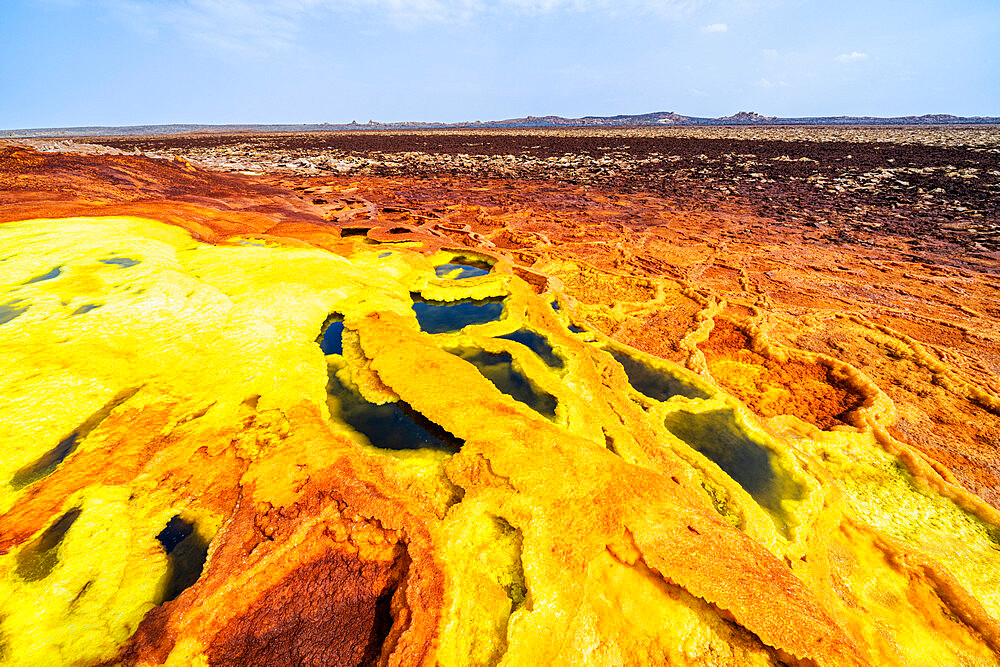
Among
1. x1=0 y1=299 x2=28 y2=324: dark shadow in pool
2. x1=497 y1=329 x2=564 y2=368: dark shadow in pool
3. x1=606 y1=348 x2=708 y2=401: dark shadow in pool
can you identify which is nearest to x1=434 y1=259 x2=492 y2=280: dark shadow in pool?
x1=497 y1=329 x2=564 y2=368: dark shadow in pool

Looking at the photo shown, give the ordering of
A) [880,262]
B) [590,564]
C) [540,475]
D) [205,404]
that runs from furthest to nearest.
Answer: [880,262] → [205,404] → [540,475] → [590,564]

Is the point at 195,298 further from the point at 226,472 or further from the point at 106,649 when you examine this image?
the point at 106,649

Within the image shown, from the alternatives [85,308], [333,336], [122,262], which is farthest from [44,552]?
[122,262]

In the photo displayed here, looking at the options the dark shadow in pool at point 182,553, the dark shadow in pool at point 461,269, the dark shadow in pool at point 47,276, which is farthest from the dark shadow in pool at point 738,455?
the dark shadow in pool at point 47,276

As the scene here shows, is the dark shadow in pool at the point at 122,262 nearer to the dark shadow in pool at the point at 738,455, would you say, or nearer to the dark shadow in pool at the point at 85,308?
the dark shadow in pool at the point at 85,308

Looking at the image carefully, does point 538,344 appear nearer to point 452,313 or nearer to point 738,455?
point 452,313

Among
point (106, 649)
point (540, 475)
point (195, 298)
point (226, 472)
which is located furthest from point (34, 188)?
point (540, 475)

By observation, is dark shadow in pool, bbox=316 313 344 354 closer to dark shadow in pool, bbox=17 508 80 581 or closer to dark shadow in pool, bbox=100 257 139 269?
dark shadow in pool, bbox=17 508 80 581
